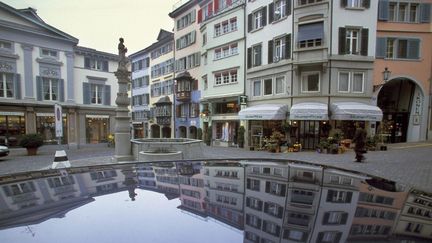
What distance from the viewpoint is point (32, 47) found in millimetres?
22750

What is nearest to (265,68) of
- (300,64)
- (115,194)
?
(300,64)

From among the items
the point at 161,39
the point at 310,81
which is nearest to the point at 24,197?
the point at 310,81

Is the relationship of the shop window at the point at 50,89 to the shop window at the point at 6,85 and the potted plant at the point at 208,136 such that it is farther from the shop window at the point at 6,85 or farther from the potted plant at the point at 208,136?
the potted plant at the point at 208,136

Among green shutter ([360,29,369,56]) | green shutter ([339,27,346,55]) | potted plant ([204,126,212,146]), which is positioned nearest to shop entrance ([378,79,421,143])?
green shutter ([360,29,369,56])

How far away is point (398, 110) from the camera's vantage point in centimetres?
2061

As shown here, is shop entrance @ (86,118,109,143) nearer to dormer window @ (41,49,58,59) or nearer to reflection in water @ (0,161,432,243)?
dormer window @ (41,49,58,59)

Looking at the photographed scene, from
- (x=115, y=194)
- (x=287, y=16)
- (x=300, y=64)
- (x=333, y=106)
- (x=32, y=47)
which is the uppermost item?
(x=287, y=16)

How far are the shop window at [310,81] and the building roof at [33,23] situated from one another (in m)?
25.1

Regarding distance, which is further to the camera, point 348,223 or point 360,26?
point 360,26

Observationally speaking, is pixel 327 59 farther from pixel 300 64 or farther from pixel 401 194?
pixel 401 194

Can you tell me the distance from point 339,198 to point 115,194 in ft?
7.27

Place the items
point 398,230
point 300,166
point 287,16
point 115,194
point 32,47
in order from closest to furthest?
1. point 398,230
2. point 115,194
3. point 300,166
4. point 287,16
5. point 32,47

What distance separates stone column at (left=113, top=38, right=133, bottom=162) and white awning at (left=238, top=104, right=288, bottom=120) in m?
11.6

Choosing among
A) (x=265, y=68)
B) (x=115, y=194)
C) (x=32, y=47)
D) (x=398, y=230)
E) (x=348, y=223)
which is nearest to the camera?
(x=398, y=230)
